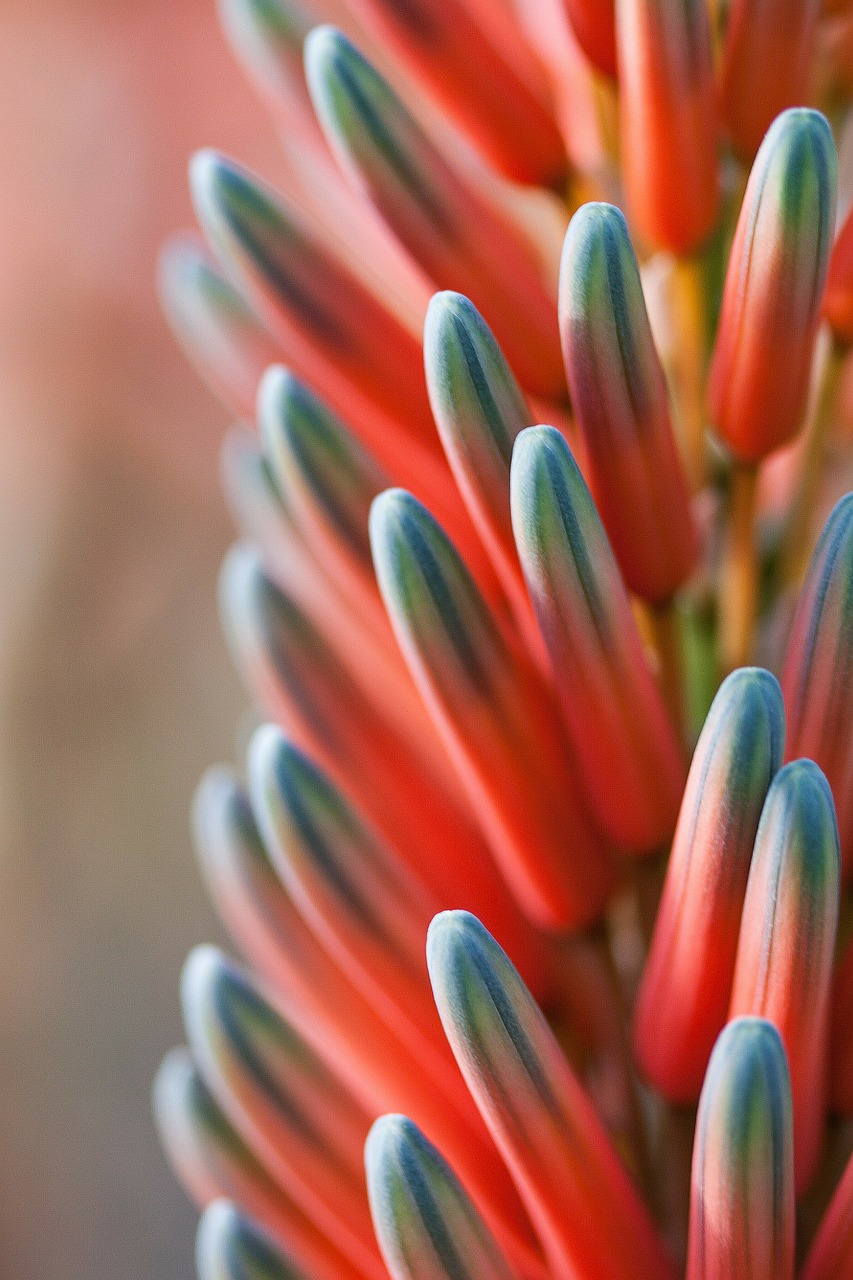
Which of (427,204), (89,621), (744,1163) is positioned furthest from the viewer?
(89,621)

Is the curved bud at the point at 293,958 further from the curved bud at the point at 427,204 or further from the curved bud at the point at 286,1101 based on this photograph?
the curved bud at the point at 427,204

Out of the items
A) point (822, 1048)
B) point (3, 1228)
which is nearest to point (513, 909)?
point (822, 1048)

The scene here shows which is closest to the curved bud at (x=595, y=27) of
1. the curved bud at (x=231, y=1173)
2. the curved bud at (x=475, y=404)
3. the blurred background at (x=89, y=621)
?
the curved bud at (x=475, y=404)

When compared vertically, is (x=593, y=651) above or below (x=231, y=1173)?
above

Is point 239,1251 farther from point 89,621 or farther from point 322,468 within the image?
point 89,621

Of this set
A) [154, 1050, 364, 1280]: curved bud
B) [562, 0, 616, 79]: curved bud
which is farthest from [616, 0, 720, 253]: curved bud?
[154, 1050, 364, 1280]: curved bud

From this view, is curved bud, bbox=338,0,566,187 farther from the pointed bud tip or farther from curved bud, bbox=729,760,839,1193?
curved bud, bbox=729,760,839,1193

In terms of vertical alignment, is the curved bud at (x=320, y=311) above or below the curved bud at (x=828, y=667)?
above

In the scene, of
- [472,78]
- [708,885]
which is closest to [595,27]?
[472,78]
